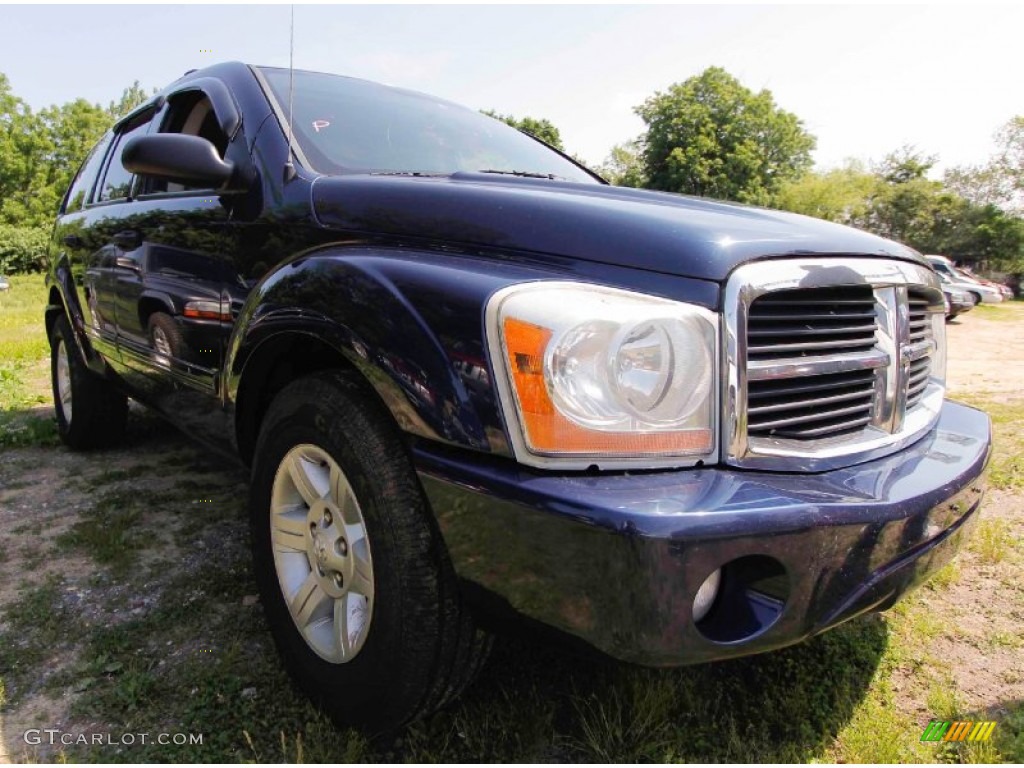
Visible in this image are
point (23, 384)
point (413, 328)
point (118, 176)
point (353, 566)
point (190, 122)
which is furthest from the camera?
point (23, 384)

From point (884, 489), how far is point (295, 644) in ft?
4.76

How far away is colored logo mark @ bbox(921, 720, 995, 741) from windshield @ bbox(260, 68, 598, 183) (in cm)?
207

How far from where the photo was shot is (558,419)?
123cm

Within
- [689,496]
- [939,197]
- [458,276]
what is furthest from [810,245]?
[939,197]

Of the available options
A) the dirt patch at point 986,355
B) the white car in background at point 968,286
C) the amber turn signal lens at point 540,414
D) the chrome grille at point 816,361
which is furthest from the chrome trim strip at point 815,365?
the white car in background at point 968,286

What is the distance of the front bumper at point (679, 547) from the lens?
3.71 feet

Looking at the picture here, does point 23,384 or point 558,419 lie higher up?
point 558,419

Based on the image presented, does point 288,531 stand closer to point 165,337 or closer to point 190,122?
point 165,337

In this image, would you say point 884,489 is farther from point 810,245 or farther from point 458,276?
point 458,276

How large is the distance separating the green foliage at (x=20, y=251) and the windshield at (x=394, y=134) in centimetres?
3892

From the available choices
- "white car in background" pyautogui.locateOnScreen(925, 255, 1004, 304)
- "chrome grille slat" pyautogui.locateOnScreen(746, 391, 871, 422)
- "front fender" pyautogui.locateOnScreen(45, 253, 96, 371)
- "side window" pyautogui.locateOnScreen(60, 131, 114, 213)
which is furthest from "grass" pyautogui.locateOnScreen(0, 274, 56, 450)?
"white car in background" pyautogui.locateOnScreen(925, 255, 1004, 304)

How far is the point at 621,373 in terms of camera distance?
1269 mm

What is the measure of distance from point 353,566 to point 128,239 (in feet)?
6.72

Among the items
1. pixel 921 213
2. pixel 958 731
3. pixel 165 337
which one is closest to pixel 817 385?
pixel 958 731
